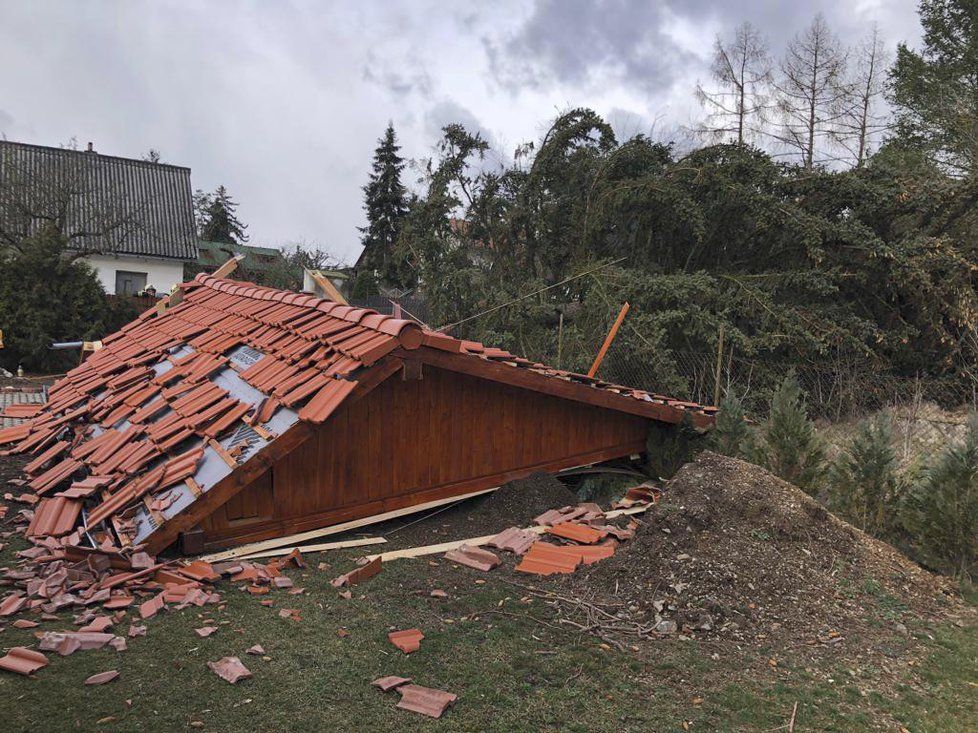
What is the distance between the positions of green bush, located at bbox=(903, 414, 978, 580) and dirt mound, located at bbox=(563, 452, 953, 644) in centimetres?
37

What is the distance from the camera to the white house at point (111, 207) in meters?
23.1

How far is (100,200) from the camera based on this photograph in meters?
29.7

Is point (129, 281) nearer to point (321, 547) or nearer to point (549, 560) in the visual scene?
point (321, 547)

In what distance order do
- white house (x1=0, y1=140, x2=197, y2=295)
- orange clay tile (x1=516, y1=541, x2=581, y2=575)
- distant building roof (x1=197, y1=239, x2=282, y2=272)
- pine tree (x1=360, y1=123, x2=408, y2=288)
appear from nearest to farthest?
orange clay tile (x1=516, y1=541, x2=581, y2=575) → white house (x1=0, y1=140, x2=197, y2=295) → distant building roof (x1=197, y1=239, x2=282, y2=272) → pine tree (x1=360, y1=123, x2=408, y2=288)

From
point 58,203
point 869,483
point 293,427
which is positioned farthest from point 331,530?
point 58,203

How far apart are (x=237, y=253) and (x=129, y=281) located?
13087 mm

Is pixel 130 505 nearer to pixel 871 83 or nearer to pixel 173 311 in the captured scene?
pixel 173 311

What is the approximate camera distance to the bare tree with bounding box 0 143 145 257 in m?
22.6

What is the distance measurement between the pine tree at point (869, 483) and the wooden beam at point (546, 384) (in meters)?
2.14

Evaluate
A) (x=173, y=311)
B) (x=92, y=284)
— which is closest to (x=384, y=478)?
(x=173, y=311)

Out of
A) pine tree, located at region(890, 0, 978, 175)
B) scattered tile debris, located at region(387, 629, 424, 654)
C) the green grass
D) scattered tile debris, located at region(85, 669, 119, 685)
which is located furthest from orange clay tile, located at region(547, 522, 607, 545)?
pine tree, located at region(890, 0, 978, 175)

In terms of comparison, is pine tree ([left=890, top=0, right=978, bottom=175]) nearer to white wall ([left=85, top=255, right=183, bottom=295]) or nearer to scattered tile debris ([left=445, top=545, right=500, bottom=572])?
scattered tile debris ([left=445, top=545, right=500, bottom=572])

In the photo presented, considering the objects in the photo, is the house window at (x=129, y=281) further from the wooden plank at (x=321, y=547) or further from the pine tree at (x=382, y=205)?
the wooden plank at (x=321, y=547)

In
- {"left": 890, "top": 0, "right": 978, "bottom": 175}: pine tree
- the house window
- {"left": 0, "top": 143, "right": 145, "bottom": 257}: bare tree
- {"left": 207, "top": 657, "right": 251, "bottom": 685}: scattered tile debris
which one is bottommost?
{"left": 207, "top": 657, "right": 251, "bottom": 685}: scattered tile debris
